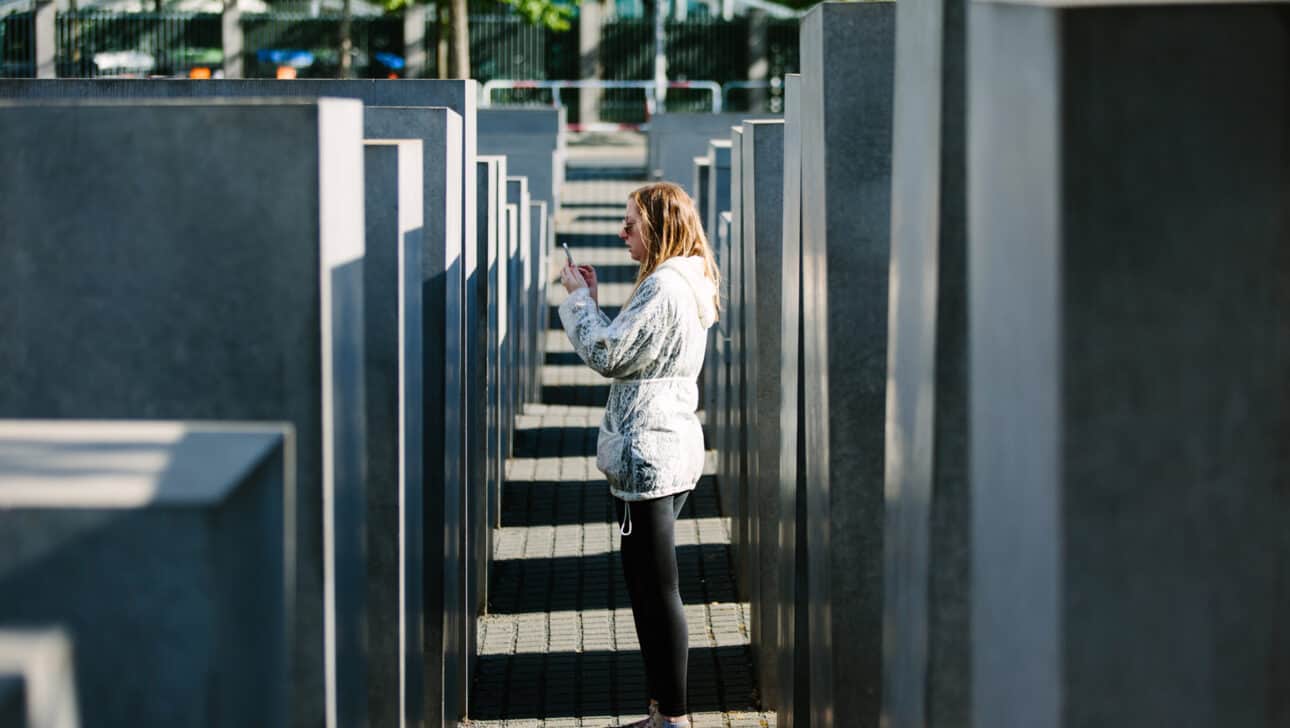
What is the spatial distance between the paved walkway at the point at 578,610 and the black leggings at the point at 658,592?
0.64 metres

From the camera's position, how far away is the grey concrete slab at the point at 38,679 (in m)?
2.08

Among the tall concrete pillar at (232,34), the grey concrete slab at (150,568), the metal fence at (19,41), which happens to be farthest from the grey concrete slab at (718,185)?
the tall concrete pillar at (232,34)

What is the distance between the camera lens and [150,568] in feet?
8.27

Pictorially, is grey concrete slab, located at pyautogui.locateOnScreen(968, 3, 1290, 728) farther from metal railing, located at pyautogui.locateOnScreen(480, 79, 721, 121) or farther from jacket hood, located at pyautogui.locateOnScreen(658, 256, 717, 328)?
metal railing, located at pyautogui.locateOnScreen(480, 79, 721, 121)

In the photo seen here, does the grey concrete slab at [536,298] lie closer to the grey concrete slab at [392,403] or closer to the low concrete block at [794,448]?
the low concrete block at [794,448]

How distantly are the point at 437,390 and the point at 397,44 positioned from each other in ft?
125

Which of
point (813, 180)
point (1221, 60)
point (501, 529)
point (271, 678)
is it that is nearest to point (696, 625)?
point (501, 529)

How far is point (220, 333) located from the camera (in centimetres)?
334

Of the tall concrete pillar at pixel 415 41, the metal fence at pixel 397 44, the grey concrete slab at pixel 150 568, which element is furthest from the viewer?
the tall concrete pillar at pixel 415 41

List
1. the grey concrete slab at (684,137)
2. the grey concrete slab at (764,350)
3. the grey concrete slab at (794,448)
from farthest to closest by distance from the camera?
the grey concrete slab at (684,137) → the grey concrete slab at (764,350) → the grey concrete slab at (794,448)

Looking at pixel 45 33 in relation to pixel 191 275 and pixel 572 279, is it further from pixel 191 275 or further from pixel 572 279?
pixel 191 275

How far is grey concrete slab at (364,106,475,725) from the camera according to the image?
544 cm

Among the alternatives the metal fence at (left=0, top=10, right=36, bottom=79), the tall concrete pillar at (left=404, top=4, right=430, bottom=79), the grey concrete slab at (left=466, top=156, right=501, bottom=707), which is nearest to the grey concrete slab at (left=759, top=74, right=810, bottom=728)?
the grey concrete slab at (left=466, top=156, right=501, bottom=707)

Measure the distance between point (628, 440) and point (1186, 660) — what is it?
3281 millimetres
